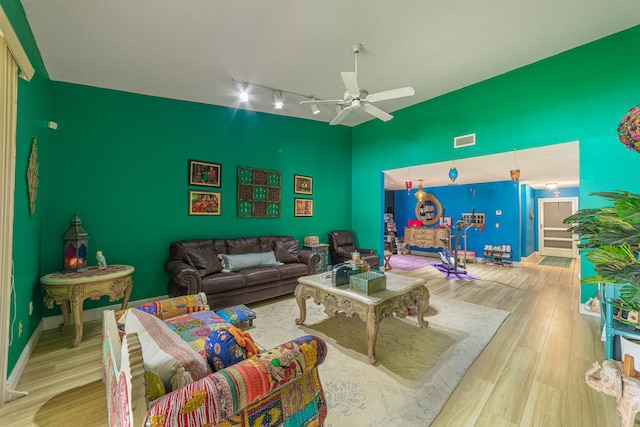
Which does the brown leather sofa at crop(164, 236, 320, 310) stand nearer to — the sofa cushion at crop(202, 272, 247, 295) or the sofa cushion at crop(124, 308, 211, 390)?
the sofa cushion at crop(202, 272, 247, 295)

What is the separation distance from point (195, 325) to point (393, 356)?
1.86 meters

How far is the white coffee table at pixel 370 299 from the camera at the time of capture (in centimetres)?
238

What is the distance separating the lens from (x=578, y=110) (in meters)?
A: 3.39

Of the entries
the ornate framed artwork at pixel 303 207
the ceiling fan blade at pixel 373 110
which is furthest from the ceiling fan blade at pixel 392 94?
the ornate framed artwork at pixel 303 207

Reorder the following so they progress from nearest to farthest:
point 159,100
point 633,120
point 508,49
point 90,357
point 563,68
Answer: point 633,120 → point 90,357 → point 508,49 → point 563,68 → point 159,100

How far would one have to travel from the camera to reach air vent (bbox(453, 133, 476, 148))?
4.34m

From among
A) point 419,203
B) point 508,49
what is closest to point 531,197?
point 419,203

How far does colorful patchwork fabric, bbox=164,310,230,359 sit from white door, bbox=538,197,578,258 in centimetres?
1043

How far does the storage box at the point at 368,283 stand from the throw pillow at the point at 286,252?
2049 millimetres

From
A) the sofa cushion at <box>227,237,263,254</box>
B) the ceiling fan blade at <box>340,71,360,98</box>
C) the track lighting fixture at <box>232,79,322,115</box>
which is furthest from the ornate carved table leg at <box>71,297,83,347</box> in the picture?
the ceiling fan blade at <box>340,71,360,98</box>

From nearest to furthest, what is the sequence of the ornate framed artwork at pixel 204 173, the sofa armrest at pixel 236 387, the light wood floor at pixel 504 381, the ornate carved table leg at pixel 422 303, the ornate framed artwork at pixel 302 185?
the sofa armrest at pixel 236 387
the light wood floor at pixel 504 381
the ornate carved table leg at pixel 422 303
the ornate framed artwork at pixel 204 173
the ornate framed artwork at pixel 302 185

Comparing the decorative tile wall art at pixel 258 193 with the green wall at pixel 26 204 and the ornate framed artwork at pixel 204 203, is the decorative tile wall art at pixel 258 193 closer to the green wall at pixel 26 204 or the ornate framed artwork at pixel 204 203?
the ornate framed artwork at pixel 204 203

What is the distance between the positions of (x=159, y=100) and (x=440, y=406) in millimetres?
5083

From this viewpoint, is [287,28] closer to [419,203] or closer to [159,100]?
[159,100]
